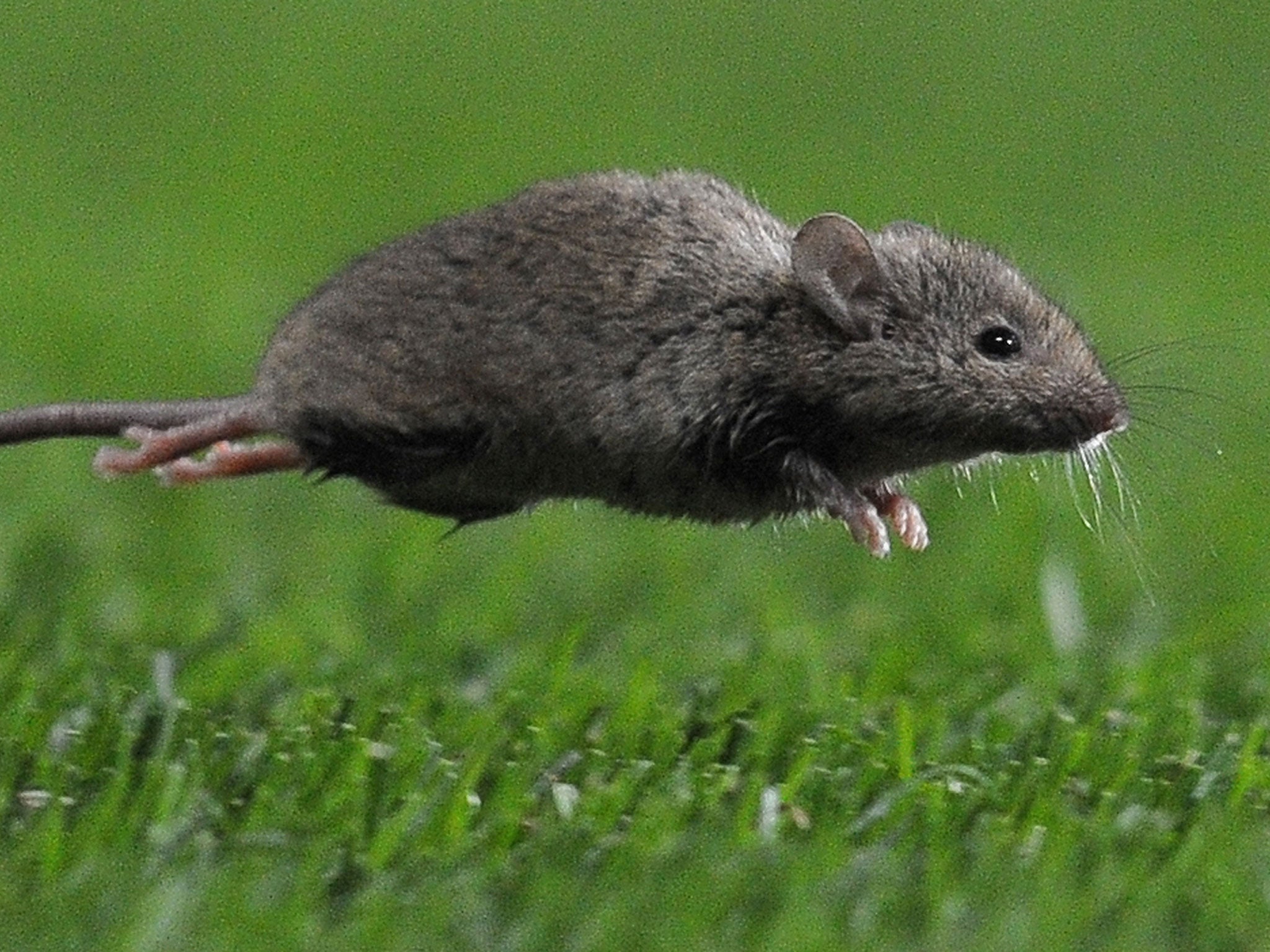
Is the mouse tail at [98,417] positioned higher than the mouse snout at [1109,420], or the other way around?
the mouse snout at [1109,420]

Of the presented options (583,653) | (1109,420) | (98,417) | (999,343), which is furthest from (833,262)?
(583,653)

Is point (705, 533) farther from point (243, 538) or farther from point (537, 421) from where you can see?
point (537, 421)

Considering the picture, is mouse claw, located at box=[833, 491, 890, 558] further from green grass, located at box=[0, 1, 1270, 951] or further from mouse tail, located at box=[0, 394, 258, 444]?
mouse tail, located at box=[0, 394, 258, 444]

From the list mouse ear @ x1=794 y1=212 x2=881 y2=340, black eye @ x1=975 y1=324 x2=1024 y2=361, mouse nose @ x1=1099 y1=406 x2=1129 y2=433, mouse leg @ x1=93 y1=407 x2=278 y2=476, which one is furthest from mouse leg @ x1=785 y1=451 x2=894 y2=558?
mouse leg @ x1=93 y1=407 x2=278 y2=476

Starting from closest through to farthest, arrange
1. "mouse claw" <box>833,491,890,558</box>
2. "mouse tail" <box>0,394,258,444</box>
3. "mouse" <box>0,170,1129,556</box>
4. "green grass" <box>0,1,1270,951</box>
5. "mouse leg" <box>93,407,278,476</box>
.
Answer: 1. "green grass" <box>0,1,1270,951</box>
2. "mouse claw" <box>833,491,890,558</box>
3. "mouse" <box>0,170,1129,556</box>
4. "mouse leg" <box>93,407,278,476</box>
5. "mouse tail" <box>0,394,258,444</box>

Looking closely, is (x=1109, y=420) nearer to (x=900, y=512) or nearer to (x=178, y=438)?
(x=900, y=512)

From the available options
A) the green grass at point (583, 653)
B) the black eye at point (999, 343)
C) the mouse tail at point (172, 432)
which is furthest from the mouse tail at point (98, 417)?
the black eye at point (999, 343)

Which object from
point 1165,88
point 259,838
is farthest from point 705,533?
point 1165,88

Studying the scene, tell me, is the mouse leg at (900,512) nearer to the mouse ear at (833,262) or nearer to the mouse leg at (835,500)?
the mouse leg at (835,500)
